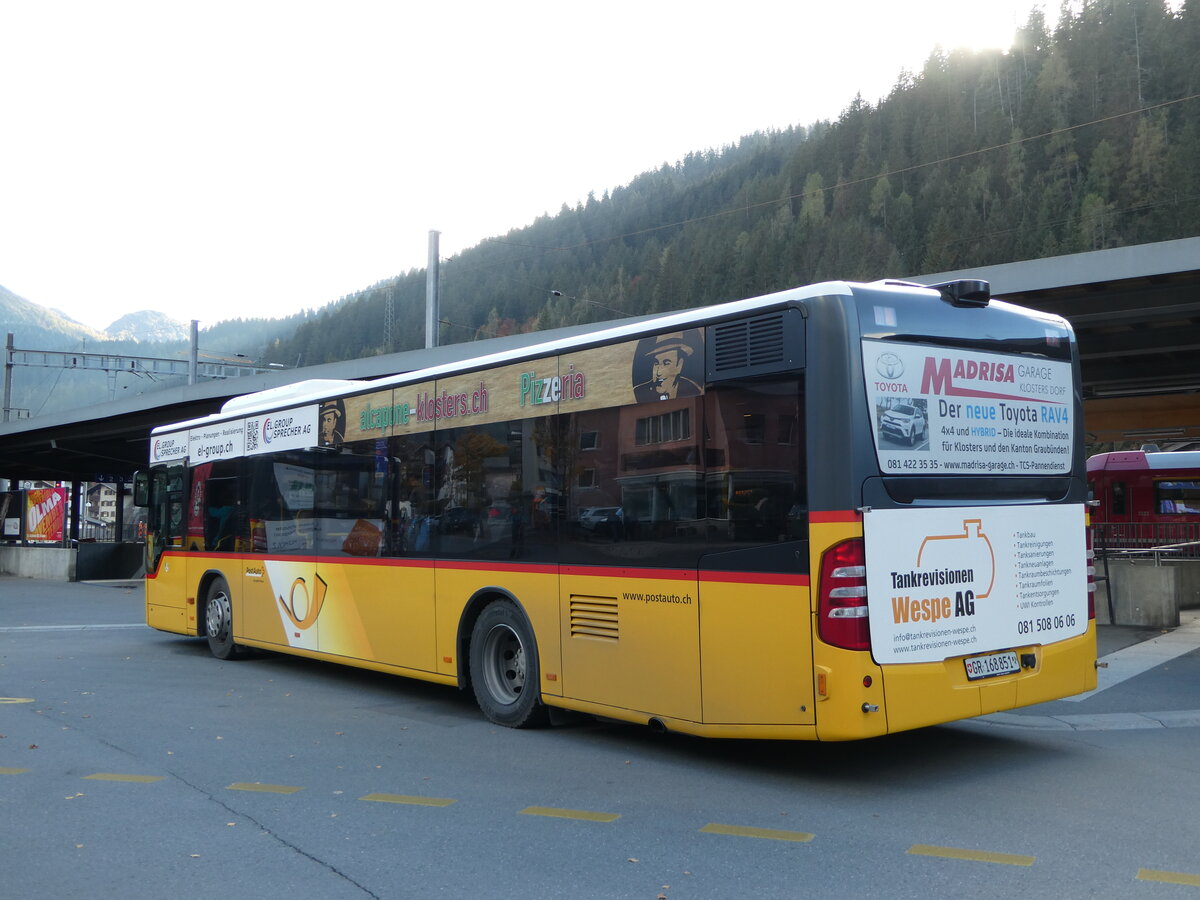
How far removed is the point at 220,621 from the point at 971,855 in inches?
413

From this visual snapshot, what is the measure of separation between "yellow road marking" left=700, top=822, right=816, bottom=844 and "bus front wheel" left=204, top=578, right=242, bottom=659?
892cm

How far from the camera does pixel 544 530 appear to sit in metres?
8.39

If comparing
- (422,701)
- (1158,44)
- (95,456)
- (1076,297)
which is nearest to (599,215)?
(1158,44)

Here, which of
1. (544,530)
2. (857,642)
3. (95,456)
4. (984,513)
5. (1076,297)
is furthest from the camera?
(95,456)

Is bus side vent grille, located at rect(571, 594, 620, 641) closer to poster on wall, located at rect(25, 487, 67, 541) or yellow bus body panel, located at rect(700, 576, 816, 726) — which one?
yellow bus body panel, located at rect(700, 576, 816, 726)

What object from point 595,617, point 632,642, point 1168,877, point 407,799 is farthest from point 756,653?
point 1168,877

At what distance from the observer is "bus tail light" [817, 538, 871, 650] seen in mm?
6215

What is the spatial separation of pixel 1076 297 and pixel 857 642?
12420 mm

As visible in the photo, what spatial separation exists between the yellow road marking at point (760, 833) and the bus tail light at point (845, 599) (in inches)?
42.4

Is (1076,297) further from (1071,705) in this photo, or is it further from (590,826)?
(590,826)

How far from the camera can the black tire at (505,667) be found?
28.0 feet

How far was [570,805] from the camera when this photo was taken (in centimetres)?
637

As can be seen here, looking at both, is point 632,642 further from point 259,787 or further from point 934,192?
point 934,192

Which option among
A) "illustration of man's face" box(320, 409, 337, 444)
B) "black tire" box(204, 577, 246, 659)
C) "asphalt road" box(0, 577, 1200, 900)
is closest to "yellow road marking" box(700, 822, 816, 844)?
"asphalt road" box(0, 577, 1200, 900)
